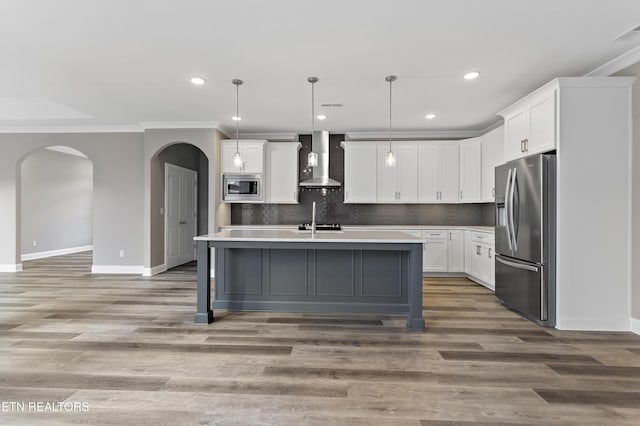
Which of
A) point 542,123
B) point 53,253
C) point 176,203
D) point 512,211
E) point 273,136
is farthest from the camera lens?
point 53,253

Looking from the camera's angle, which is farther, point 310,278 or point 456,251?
point 456,251

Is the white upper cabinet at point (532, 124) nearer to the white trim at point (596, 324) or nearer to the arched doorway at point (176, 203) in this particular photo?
the white trim at point (596, 324)

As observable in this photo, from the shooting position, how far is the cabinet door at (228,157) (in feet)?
19.9

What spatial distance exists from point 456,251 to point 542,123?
2825 millimetres

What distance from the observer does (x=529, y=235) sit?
143 inches

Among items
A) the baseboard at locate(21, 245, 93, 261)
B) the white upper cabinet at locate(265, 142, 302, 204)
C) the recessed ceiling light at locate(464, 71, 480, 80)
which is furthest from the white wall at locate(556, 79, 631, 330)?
the baseboard at locate(21, 245, 93, 261)

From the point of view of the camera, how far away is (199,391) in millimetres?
2201

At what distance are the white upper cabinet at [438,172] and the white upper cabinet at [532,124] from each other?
1856 mm

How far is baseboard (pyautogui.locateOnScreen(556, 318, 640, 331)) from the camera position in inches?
132

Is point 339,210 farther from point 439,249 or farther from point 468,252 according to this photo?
point 468,252

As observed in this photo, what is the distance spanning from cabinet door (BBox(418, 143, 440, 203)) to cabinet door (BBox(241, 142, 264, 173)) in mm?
2860

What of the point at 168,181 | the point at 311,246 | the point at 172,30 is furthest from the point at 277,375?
the point at 168,181

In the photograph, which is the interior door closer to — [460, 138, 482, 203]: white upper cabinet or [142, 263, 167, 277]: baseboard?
[142, 263, 167, 277]: baseboard

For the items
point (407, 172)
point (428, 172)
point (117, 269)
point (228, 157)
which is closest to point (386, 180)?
point (407, 172)
